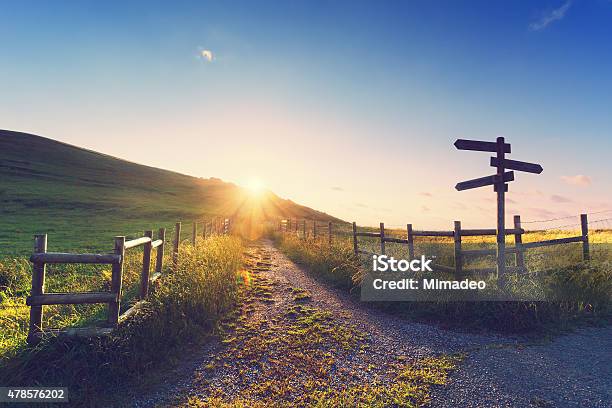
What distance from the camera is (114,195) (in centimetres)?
5459

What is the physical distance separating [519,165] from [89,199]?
179 feet

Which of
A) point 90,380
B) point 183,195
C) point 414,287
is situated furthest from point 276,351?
point 183,195

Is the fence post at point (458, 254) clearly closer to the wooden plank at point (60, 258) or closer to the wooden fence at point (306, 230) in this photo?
the wooden fence at point (306, 230)

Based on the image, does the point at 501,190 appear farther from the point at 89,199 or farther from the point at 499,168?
the point at 89,199

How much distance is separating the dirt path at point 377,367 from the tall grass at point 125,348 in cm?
59

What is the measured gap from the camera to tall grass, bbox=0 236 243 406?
5.13 meters

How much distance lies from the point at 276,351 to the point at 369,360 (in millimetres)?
1839

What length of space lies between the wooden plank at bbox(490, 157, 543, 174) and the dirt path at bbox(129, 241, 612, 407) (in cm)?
493

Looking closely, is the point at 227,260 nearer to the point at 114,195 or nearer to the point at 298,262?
the point at 298,262

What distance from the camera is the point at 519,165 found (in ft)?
33.4

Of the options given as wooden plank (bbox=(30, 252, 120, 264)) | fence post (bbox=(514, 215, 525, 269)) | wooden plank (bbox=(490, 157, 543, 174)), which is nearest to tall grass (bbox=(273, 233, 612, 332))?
fence post (bbox=(514, 215, 525, 269))

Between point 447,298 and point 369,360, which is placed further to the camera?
point 447,298

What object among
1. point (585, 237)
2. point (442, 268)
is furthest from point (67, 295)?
point (585, 237)

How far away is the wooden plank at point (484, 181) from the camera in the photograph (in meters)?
9.73
